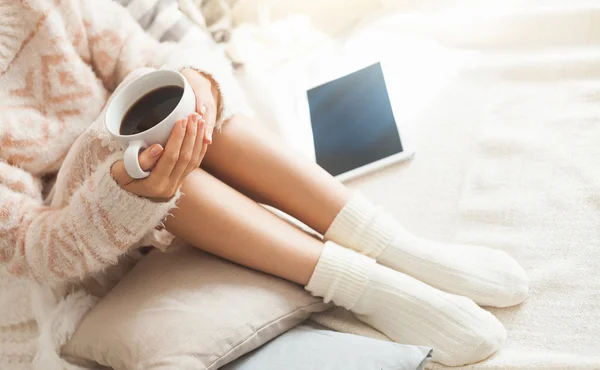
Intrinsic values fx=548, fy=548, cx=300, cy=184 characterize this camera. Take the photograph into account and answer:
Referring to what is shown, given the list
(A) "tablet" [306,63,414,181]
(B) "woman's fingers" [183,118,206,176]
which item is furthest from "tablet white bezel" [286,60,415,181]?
(B) "woman's fingers" [183,118,206,176]

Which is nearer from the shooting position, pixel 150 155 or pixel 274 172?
pixel 150 155

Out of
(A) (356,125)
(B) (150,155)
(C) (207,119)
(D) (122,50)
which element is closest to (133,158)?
(B) (150,155)

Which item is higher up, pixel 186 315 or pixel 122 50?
pixel 122 50

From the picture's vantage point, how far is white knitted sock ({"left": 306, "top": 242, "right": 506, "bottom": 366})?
75 centimetres

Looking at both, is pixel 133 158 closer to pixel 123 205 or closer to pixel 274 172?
pixel 123 205

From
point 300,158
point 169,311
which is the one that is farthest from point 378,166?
point 169,311

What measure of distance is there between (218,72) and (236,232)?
0.82 ft

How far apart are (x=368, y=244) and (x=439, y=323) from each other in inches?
5.9

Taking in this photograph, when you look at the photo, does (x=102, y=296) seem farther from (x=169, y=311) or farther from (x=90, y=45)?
(x=90, y=45)

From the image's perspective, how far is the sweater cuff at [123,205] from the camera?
2.19 feet

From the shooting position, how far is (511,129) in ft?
3.25

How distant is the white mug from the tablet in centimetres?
46

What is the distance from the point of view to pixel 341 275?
0.77 m

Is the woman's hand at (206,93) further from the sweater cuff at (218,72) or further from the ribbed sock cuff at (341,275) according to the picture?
the ribbed sock cuff at (341,275)
